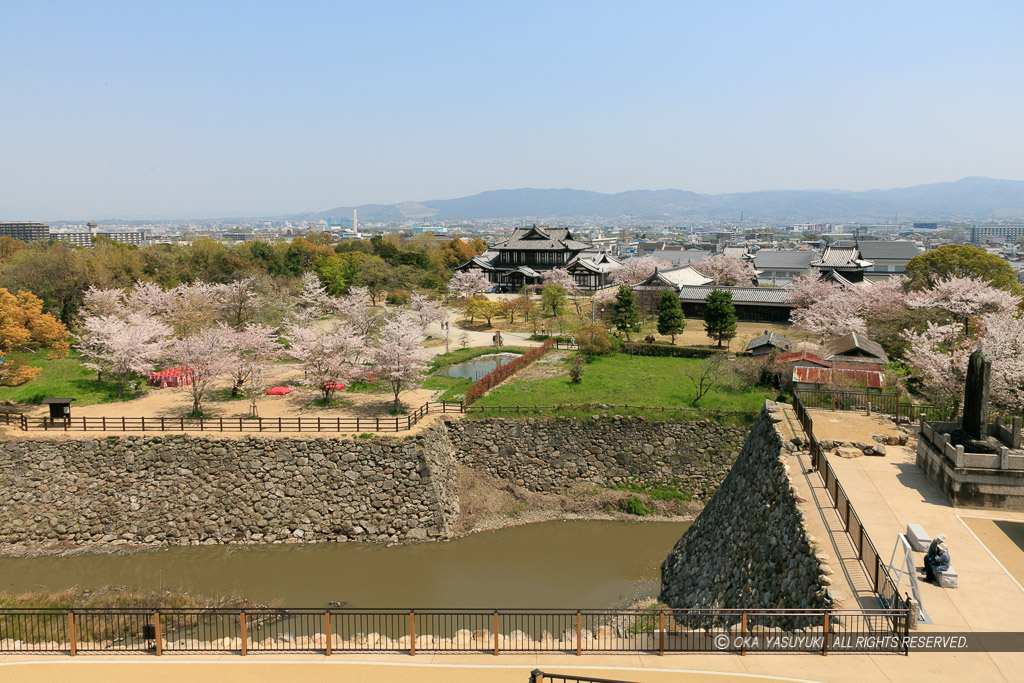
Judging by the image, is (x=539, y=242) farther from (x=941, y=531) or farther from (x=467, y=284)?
(x=941, y=531)

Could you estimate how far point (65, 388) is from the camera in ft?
83.9

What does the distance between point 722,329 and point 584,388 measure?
12.9 m

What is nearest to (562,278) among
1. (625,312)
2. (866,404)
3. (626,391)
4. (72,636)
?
(625,312)

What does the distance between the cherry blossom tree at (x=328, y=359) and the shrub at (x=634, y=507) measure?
1059cm

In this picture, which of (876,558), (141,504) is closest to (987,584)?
(876,558)

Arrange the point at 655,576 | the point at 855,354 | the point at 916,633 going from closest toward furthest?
1. the point at 916,633
2. the point at 655,576
3. the point at 855,354

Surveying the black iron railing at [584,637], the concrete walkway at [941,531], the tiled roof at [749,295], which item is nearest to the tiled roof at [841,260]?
the tiled roof at [749,295]

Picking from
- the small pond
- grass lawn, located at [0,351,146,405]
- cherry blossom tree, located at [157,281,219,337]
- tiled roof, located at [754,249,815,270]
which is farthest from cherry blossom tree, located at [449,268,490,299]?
grass lawn, located at [0,351,146,405]

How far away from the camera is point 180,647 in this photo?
1026 centimetres

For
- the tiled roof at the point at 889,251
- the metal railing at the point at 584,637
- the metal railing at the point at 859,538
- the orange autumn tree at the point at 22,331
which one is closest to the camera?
the metal railing at the point at 584,637

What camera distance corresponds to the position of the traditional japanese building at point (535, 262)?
63531mm

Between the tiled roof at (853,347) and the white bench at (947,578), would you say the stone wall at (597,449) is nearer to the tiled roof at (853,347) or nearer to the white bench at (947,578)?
the tiled roof at (853,347)

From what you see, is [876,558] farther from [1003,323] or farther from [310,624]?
[1003,323]

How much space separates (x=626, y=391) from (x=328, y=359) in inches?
459
